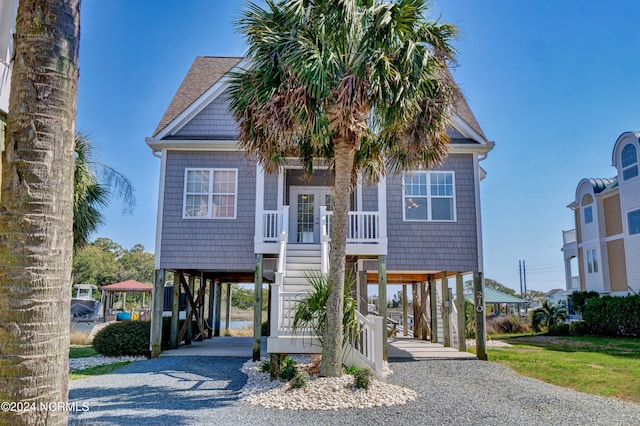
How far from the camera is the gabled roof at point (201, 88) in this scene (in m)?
14.3

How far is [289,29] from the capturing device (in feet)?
27.5

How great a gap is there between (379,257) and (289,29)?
256 inches

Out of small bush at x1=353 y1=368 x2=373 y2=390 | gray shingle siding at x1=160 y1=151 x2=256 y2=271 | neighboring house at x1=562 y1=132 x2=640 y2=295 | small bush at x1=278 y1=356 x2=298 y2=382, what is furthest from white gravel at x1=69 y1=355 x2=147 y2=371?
neighboring house at x1=562 y1=132 x2=640 y2=295

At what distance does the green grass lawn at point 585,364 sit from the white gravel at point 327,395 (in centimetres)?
374

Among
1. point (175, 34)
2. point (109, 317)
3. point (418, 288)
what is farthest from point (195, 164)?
point (109, 317)

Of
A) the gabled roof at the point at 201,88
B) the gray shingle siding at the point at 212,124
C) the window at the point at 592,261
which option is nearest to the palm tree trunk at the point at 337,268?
the gray shingle siding at the point at 212,124

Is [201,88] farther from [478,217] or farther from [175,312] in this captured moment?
[478,217]

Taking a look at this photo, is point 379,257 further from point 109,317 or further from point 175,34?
point 109,317

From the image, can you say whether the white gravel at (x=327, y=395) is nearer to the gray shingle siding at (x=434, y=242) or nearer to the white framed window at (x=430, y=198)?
the gray shingle siding at (x=434, y=242)

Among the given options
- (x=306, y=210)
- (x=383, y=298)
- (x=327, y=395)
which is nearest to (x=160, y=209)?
(x=306, y=210)

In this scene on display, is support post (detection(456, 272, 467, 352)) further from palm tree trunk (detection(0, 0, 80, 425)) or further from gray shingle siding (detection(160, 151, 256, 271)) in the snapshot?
palm tree trunk (detection(0, 0, 80, 425))

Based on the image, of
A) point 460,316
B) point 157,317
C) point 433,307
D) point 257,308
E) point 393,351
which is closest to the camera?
point 257,308

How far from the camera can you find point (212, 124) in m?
13.9

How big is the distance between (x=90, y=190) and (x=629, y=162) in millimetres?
24186
